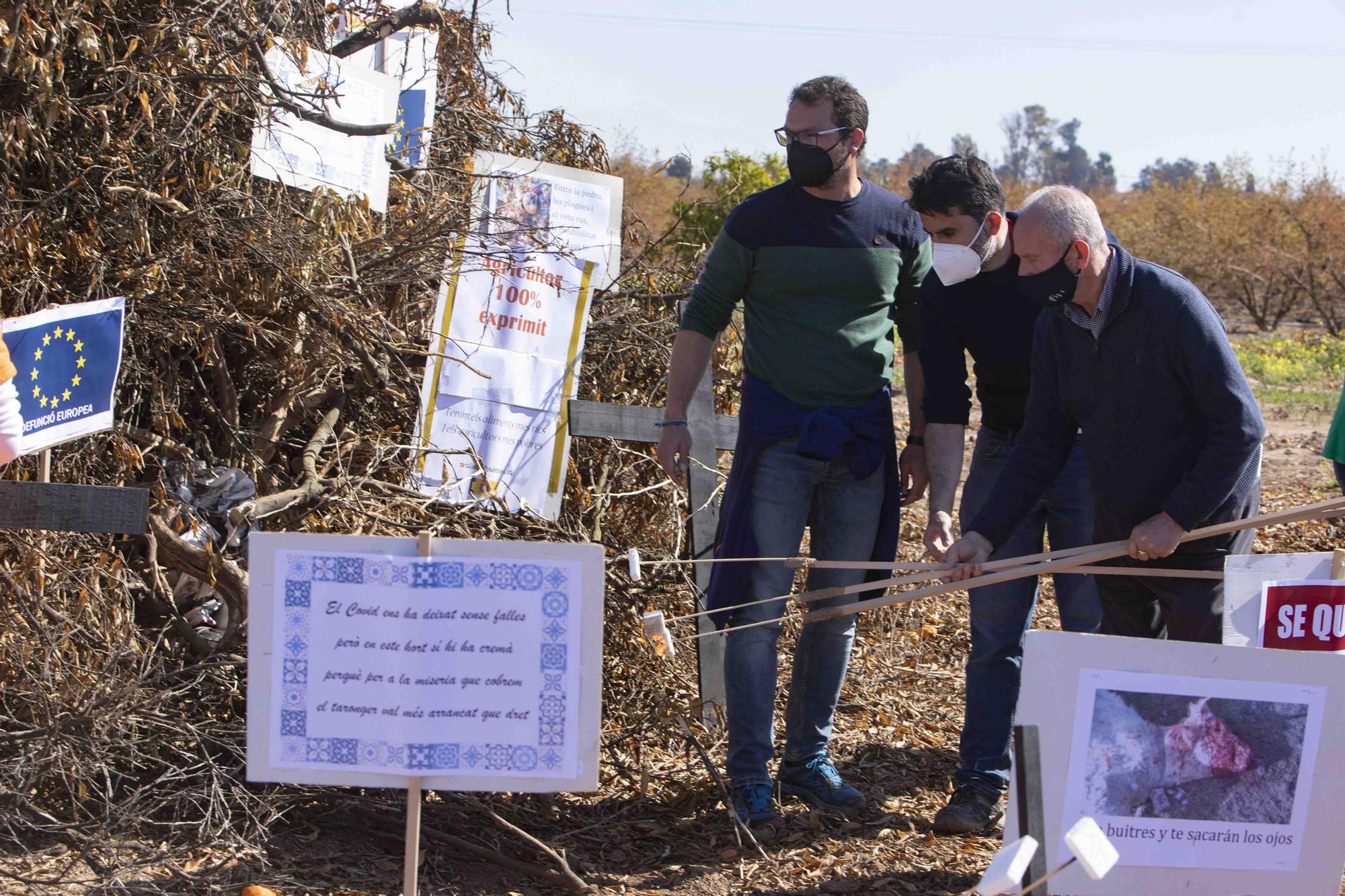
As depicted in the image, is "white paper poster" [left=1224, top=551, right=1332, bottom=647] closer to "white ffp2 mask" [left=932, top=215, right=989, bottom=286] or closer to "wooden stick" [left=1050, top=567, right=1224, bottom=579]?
"wooden stick" [left=1050, top=567, right=1224, bottom=579]

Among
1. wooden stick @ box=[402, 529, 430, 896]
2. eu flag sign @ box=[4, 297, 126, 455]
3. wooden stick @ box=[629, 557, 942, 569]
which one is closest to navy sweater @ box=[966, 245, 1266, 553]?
wooden stick @ box=[629, 557, 942, 569]

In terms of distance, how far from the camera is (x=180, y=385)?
4.14 metres

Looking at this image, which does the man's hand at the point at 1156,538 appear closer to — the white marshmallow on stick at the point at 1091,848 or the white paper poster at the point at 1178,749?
the white paper poster at the point at 1178,749

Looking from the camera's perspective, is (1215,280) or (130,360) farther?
(1215,280)

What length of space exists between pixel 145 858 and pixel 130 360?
1.52 meters

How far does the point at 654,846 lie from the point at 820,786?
1.86 ft

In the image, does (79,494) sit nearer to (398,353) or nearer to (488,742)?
(488,742)

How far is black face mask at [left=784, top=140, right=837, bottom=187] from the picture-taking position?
363 cm

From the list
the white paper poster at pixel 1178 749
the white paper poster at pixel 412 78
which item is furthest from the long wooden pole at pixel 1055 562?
the white paper poster at pixel 412 78

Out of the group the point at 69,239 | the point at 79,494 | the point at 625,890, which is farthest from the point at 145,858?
the point at 69,239

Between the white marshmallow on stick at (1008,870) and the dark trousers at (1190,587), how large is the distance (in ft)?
4.04

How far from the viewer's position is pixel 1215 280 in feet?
77.0

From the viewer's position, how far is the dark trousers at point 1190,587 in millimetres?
3260

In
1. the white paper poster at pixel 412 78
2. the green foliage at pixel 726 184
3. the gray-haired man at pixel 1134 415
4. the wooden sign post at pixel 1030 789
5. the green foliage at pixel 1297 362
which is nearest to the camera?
the wooden sign post at pixel 1030 789
